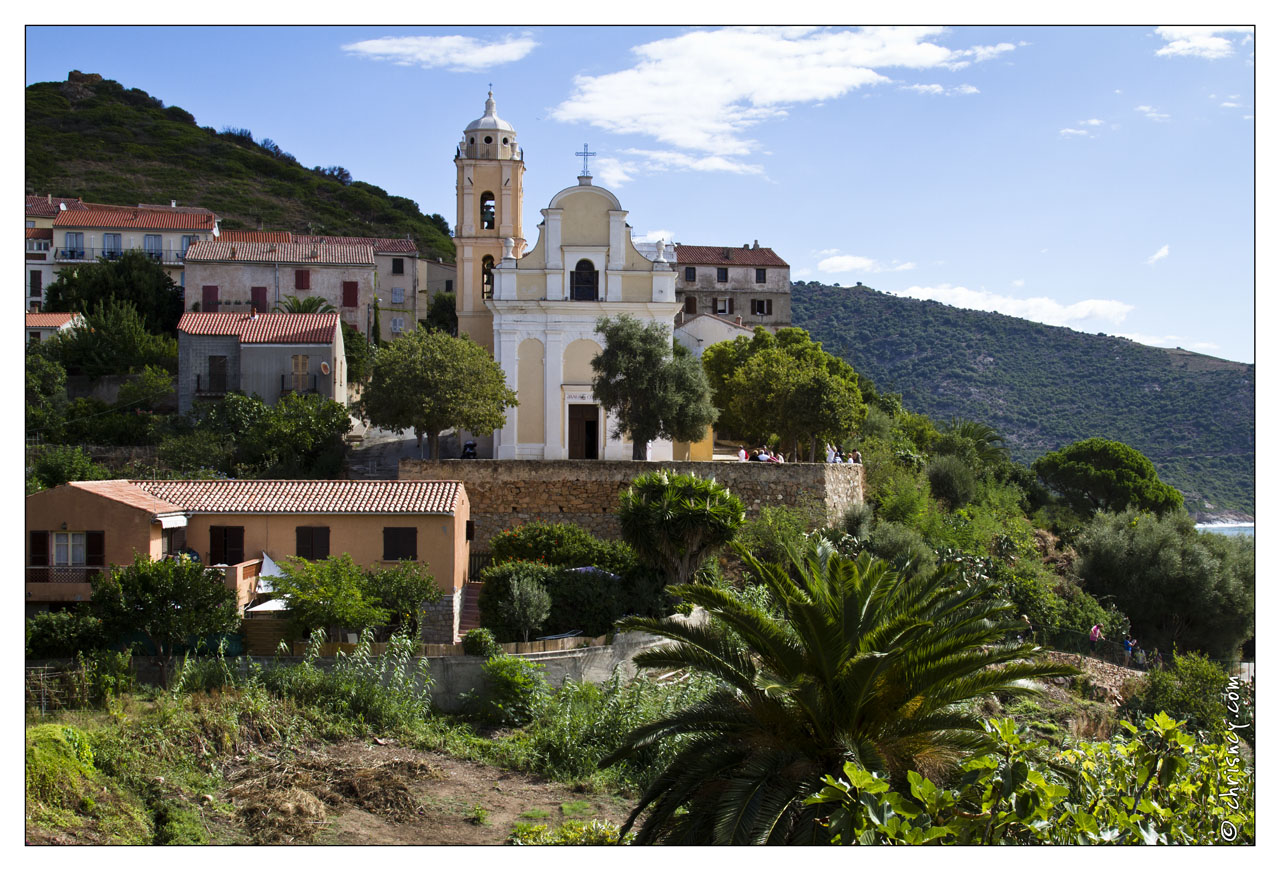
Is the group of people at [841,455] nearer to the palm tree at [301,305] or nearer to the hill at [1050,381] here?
the hill at [1050,381]

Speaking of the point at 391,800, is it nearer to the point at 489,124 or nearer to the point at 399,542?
the point at 399,542

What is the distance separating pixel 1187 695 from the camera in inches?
940

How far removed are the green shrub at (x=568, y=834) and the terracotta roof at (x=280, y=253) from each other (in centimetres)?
3821

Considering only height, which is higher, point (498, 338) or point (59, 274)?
point (59, 274)

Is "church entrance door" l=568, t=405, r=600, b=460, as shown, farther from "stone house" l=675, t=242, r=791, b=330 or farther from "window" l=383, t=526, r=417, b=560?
"stone house" l=675, t=242, r=791, b=330

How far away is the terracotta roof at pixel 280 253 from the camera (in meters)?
48.5

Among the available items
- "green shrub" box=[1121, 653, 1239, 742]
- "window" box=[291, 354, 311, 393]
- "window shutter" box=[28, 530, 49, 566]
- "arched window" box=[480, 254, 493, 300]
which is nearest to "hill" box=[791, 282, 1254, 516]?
"green shrub" box=[1121, 653, 1239, 742]

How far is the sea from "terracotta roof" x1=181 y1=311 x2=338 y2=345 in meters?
30.3

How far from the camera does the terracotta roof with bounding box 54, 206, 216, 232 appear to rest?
177 feet

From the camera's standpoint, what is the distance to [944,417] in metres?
74.8

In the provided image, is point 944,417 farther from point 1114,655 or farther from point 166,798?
point 166,798

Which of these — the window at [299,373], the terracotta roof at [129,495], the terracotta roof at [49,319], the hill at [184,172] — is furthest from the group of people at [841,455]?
the hill at [184,172]

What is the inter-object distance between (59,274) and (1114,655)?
43.1 meters

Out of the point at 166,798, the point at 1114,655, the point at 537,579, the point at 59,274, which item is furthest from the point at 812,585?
the point at 59,274
